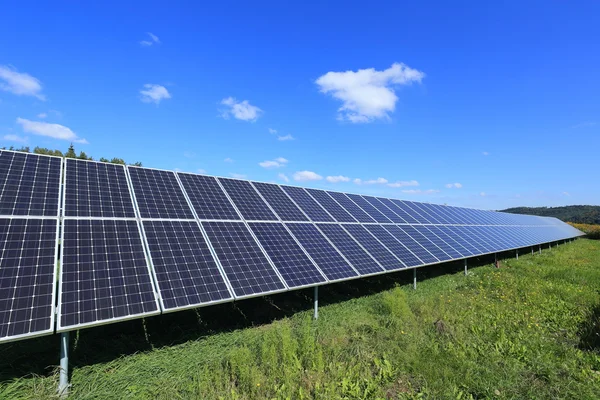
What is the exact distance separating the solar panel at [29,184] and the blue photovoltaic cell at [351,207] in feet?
38.5

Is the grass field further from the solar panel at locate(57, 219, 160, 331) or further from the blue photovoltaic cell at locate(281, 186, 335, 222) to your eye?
the blue photovoltaic cell at locate(281, 186, 335, 222)

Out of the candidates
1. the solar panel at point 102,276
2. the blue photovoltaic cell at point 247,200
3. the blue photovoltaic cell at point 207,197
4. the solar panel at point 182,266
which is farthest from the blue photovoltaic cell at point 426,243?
the solar panel at point 102,276

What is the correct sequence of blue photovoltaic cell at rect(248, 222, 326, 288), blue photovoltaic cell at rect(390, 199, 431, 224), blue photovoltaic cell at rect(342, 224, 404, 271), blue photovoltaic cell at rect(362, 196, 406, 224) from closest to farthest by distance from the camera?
blue photovoltaic cell at rect(248, 222, 326, 288) < blue photovoltaic cell at rect(342, 224, 404, 271) < blue photovoltaic cell at rect(362, 196, 406, 224) < blue photovoltaic cell at rect(390, 199, 431, 224)

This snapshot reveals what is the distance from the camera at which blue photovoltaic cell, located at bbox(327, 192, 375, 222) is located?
15.4 meters

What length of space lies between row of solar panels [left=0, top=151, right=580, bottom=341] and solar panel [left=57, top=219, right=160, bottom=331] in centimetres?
2

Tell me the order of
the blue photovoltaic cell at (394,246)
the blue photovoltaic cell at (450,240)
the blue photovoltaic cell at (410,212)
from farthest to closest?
the blue photovoltaic cell at (410,212) → the blue photovoltaic cell at (450,240) → the blue photovoltaic cell at (394,246)

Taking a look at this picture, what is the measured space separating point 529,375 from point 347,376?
13.4ft

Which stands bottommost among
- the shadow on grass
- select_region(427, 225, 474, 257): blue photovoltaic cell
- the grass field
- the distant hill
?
the grass field

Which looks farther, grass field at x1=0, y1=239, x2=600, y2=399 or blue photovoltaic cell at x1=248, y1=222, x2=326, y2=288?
blue photovoltaic cell at x1=248, y1=222, x2=326, y2=288

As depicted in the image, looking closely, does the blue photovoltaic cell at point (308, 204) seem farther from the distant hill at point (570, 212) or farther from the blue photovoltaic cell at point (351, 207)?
the distant hill at point (570, 212)

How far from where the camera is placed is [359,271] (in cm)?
1027

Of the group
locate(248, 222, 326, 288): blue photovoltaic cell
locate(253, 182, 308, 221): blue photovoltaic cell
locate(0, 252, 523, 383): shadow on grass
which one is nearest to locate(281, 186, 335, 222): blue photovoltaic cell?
locate(253, 182, 308, 221): blue photovoltaic cell

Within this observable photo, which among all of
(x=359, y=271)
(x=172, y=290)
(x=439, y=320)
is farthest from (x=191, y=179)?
(x=439, y=320)

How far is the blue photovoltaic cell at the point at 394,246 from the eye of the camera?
12.6m
